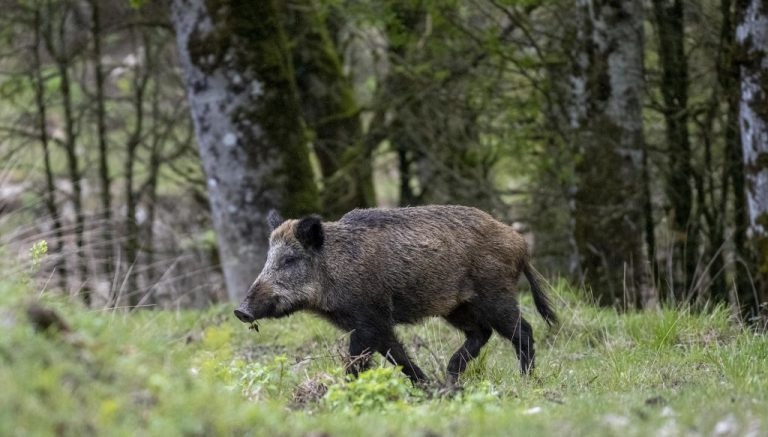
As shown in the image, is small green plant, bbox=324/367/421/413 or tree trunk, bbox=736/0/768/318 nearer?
small green plant, bbox=324/367/421/413

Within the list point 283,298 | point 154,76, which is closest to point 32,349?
point 283,298

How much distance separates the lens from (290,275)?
7.81 meters

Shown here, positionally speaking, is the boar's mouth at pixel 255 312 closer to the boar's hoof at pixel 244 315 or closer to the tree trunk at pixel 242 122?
the boar's hoof at pixel 244 315

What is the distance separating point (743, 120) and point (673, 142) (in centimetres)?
285

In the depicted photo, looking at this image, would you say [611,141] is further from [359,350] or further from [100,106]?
[100,106]

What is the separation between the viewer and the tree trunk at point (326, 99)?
1555 cm

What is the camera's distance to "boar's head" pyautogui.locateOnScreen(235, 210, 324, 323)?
766cm

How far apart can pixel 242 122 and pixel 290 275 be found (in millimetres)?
4860

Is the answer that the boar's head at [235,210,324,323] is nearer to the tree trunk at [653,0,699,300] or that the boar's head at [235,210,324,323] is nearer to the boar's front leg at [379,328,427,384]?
the boar's front leg at [379,328,427,384]

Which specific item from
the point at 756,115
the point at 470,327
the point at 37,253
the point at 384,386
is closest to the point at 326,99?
the point at 756,115

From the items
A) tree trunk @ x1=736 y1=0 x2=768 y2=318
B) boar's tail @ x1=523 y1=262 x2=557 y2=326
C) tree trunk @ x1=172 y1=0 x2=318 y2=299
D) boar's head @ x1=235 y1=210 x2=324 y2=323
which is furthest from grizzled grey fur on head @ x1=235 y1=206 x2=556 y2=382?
tree trunk @ x1=172 y1=0 x2=318 y2=299

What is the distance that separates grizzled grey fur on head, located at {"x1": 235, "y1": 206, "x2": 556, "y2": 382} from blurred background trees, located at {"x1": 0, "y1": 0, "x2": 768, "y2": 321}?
5.75 feet

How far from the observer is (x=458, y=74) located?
45.2 ft

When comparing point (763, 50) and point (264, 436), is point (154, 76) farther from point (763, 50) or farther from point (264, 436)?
point (264, 436)
